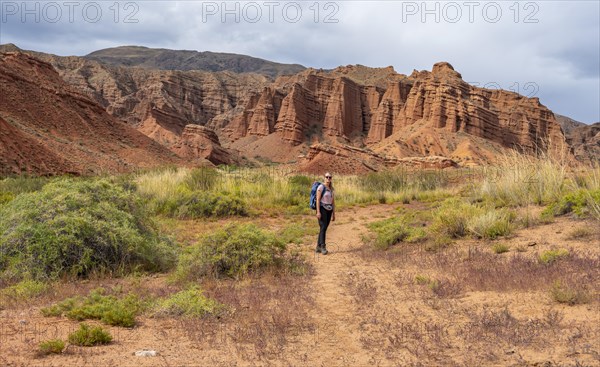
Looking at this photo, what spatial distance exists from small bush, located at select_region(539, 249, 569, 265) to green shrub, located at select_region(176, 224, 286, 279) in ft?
13.5

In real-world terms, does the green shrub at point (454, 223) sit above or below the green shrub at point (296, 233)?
above

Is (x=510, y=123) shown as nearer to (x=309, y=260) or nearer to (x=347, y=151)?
(x=347, y=151)

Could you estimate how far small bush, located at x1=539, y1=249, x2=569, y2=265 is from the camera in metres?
7.00

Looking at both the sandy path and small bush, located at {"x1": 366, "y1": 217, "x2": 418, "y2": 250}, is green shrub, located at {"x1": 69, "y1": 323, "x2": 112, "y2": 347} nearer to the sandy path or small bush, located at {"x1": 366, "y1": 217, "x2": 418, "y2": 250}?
the sandy path

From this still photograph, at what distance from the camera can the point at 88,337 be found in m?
4.80

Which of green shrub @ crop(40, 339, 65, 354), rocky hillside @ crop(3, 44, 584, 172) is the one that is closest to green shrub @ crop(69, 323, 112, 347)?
green shrub @ crop(40, 339, 65, 354)

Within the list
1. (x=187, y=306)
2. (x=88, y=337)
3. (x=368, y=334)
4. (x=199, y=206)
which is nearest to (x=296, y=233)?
(x=199, y=206)

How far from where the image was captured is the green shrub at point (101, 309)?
5.49 m

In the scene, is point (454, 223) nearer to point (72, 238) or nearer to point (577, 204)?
point (577, 204)

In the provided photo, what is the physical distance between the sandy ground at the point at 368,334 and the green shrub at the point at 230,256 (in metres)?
1.41

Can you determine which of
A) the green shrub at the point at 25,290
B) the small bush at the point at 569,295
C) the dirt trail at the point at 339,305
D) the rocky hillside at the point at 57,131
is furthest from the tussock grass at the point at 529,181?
the rocky hillside at the point at 57,131

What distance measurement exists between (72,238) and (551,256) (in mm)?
7301

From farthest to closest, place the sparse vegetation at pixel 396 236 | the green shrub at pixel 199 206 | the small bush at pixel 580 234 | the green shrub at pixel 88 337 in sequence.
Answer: the green shrub at pixel 199 206
the sparse vegetation at pixel 396 236
the small bush at pixel 580 234
the green shrub at pixel 88 337

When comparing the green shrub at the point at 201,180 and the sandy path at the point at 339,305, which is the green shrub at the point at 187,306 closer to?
the sandy path at the point at 339,305
